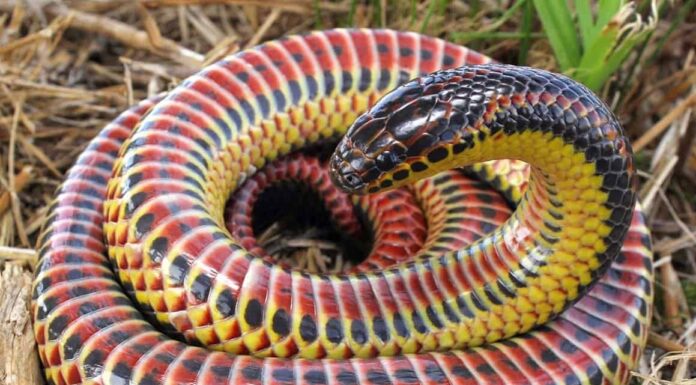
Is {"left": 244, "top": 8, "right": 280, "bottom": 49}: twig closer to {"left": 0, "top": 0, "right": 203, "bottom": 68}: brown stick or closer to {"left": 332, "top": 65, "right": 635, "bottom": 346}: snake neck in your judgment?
{"left": 0, "top": 0, "right": 203, "bottom": 68}: brown stick

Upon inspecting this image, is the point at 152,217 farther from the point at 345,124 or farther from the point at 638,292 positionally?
the point at 638,292

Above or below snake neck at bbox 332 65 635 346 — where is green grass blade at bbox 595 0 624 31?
above

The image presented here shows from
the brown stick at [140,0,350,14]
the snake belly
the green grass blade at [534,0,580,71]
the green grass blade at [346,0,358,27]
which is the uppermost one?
the green grass blade at [534,0,580,71]

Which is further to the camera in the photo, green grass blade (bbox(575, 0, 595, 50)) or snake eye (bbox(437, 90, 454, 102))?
green grass blade (bbox(575, 0, 595, 50))

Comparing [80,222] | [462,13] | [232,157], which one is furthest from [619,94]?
[80,222]

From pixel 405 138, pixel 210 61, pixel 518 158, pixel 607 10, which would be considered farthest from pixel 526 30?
pixel 405 138

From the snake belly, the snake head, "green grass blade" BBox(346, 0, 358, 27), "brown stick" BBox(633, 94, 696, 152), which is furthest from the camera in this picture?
"green grass blade" BBox(346, 0, 358, 27)

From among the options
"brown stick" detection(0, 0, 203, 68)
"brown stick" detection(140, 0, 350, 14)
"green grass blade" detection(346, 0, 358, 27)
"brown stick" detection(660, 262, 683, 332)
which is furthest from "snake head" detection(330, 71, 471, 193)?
"brown stick" detection(0, 0, 203, 68)
